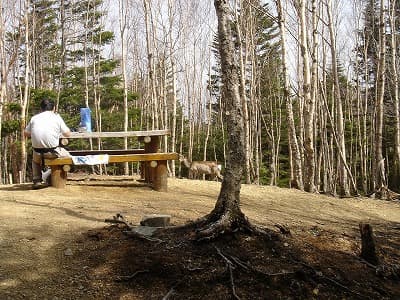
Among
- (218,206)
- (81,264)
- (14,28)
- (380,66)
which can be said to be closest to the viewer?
(81,264)

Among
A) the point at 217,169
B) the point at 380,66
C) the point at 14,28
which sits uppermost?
the point at 14,28

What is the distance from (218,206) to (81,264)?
1.26m

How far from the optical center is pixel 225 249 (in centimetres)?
329

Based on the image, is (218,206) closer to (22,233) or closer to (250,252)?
(250,252)

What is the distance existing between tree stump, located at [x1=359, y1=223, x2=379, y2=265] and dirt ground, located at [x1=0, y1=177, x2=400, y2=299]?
0.35ft

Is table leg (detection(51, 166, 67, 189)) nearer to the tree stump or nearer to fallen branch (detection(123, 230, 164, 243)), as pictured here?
fallen branch (detection(123, 230, 164, 243))

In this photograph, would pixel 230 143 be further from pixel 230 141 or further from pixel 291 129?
pixel 291 129

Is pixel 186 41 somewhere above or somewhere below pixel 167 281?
above

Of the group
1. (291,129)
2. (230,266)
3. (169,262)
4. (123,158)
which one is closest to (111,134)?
(123,158)

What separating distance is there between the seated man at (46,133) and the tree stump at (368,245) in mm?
4411

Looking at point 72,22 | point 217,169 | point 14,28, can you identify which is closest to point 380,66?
point 217,169

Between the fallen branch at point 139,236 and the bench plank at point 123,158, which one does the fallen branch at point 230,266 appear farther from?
the bench plank at point 123,158

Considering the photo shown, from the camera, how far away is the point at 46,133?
19.4 ft

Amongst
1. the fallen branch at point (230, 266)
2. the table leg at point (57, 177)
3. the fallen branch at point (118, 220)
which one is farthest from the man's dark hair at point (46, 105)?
the fallen branch at point (230, 266)
